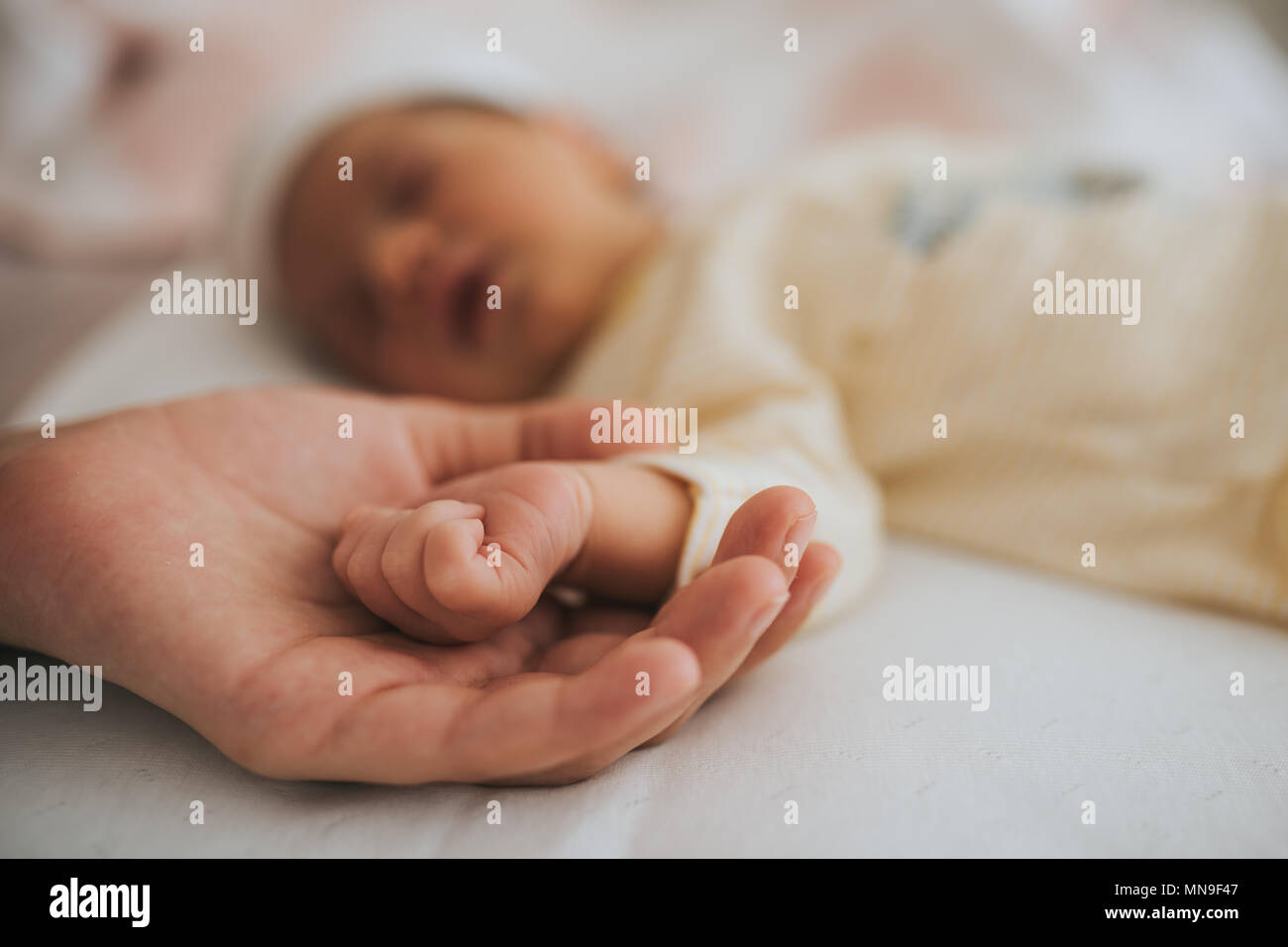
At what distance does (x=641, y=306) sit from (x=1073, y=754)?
2.24 feet

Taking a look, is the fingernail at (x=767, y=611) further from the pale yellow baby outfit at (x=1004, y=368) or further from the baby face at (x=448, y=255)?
the baby face at (x=448, y=255)

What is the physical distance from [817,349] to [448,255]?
456 mm

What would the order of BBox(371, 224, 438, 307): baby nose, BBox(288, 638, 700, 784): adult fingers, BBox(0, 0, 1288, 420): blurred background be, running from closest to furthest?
1. BBox(288, 638, 700, 784): adult fingers
2. BBox(371, 224, 438, 307): baby nose
3. BBox(0, 0, 1288, 420): blurred background

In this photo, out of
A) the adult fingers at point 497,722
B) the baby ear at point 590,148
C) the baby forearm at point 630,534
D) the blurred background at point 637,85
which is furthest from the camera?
the blurred background at point 637,85

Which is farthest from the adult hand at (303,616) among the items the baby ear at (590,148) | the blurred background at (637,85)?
the blurred background at (637,85)

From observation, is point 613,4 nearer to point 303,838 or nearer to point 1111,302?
point 1111,302

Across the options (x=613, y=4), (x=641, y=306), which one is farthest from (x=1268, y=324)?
(x=613, y=4)

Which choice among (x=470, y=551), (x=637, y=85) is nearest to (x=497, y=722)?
(x=470, y=551)

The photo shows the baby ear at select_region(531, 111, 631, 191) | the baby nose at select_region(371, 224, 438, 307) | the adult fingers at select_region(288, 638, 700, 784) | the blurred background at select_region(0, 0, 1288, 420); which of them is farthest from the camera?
the blurred background at select_region(0, 0, 1288, 420)

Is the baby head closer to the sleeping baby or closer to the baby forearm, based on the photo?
the sleeping baby

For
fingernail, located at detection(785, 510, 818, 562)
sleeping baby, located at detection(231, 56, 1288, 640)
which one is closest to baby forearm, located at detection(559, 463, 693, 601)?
sleeping baby, located at detection(231, 56, 1288, 640)

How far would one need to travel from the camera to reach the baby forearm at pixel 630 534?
1.82ft

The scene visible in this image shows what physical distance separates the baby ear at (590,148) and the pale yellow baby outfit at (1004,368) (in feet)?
1.27

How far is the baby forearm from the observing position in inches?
21.8
